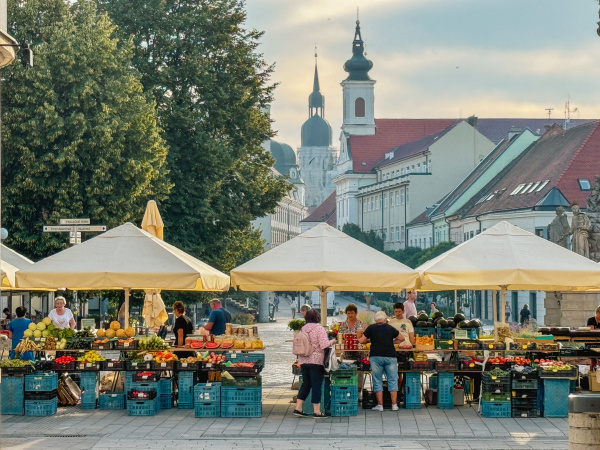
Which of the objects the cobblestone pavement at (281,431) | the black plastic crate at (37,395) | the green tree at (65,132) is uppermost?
the green tree at (65,132)

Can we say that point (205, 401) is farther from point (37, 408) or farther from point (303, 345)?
point (37, 408)

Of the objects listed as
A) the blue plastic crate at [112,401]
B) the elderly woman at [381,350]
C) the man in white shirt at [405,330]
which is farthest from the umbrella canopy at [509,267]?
the blue plastic crate at [112,401]

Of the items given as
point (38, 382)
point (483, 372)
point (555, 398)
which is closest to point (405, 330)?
point (483, 372)

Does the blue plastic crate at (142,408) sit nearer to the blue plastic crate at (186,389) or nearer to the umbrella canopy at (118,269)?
the blue plastic crate at (186,389)

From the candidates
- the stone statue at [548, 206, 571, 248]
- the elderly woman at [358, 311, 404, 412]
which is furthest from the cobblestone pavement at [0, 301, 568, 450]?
the stone statue at [548, 206, 571, 248]

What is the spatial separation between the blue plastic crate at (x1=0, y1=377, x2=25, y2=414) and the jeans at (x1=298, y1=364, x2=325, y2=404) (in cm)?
420

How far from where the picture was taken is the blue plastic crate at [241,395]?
757 inches

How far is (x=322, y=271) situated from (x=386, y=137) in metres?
141

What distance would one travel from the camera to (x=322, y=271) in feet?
67.4

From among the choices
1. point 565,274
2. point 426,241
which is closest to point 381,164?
point 426,241

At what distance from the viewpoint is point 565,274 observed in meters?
20.8

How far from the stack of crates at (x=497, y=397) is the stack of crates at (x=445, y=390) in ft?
4.04

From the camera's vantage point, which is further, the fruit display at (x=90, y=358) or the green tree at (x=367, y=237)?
the green tree at (x=367, y=237)

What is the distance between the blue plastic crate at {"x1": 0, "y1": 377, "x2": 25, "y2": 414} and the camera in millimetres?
19531
